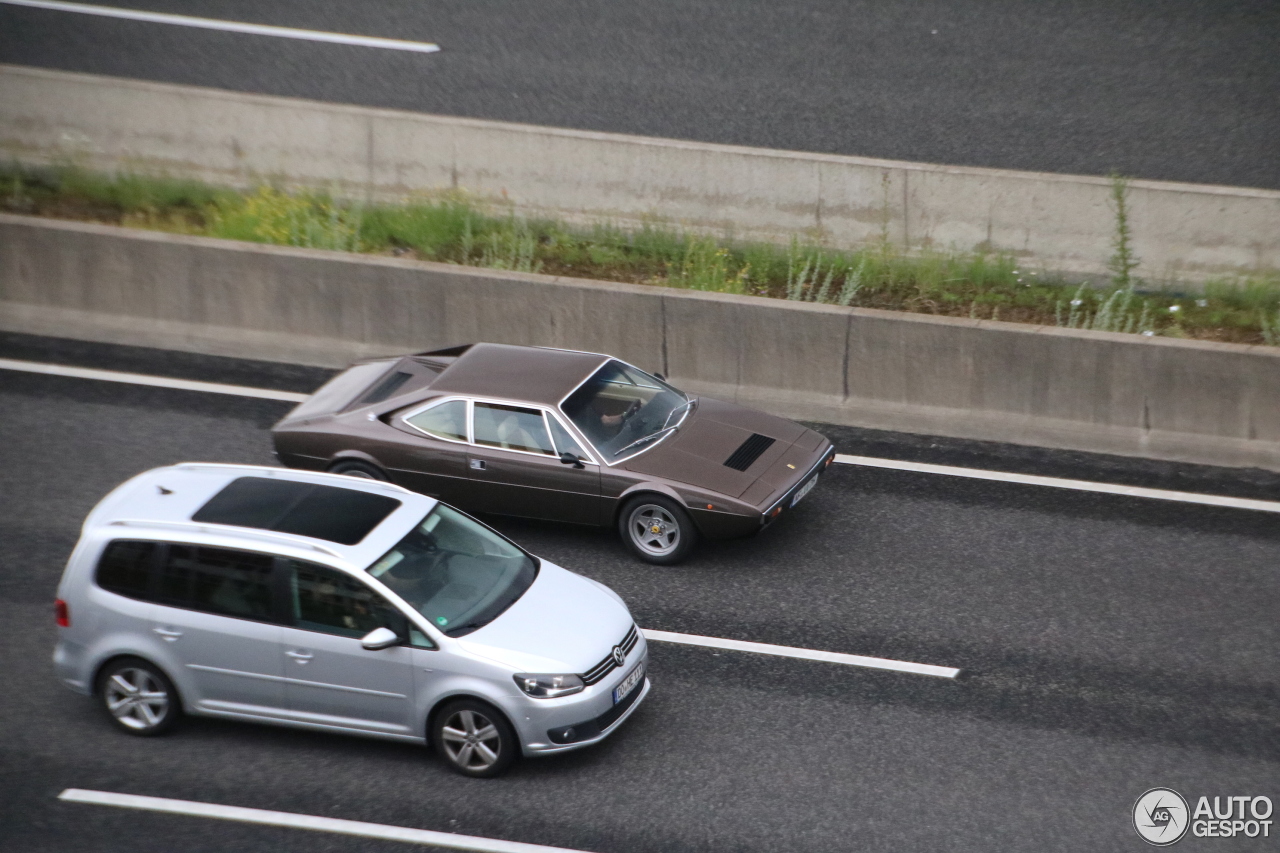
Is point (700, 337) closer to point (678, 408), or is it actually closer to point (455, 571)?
point (678, 408)

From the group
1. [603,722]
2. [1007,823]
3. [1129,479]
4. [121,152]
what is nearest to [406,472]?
[603,722]

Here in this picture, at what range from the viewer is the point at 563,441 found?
9.99 m

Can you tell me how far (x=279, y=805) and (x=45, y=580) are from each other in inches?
129

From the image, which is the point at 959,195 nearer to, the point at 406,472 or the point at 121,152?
the point at 406,472

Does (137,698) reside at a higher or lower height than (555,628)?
lower

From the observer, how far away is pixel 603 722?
7.78 m

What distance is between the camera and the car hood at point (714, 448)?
9.82 metres

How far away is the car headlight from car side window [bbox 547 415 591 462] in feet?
8.59

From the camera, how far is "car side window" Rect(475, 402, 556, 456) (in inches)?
395

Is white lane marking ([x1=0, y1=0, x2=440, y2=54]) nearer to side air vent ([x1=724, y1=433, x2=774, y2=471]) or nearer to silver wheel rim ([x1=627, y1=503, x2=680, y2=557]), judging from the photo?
side air vent ([x1=724, y1=433, x2=774, y2=471])

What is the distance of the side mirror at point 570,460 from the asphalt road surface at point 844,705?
28.9 inches
